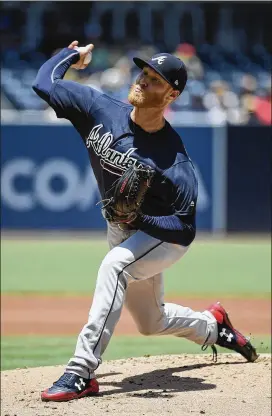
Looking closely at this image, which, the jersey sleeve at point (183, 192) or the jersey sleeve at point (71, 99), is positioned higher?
the jersey sleeve at point (71, 99)

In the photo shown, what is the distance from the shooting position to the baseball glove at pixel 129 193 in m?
5.40

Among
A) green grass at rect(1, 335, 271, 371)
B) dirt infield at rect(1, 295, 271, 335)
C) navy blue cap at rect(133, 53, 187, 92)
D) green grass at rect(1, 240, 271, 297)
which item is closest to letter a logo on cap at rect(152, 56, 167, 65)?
navy blue cap at rect(133, 53, 187, 92)

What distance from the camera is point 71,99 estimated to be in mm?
5871

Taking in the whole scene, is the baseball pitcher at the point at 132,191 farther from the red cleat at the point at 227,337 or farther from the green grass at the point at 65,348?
the green grass at the point at 65,348

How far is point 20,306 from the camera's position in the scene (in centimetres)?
991

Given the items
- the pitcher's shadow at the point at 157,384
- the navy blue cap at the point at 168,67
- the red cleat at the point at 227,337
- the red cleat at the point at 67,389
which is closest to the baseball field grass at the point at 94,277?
Answer: the red cleat at the point at 227,337

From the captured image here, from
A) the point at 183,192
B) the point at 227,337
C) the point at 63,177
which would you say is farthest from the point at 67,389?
the point at 63,177

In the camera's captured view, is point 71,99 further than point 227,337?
No

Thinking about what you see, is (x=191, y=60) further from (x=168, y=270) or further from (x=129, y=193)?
(x=129, y=193)

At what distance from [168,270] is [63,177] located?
335 cm

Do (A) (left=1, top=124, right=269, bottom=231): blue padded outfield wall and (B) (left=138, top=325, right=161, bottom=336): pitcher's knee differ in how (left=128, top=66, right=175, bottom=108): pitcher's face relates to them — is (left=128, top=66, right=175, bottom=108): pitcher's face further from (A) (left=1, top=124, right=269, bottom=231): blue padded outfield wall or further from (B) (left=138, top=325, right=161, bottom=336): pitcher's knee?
(A) (left=1, top=124, right=269, bottom=231): blue padded outfield wall

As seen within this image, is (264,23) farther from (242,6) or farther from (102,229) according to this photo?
(102,229)

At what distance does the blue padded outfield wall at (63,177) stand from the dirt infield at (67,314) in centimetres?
520

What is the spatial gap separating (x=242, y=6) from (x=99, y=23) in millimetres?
3139
